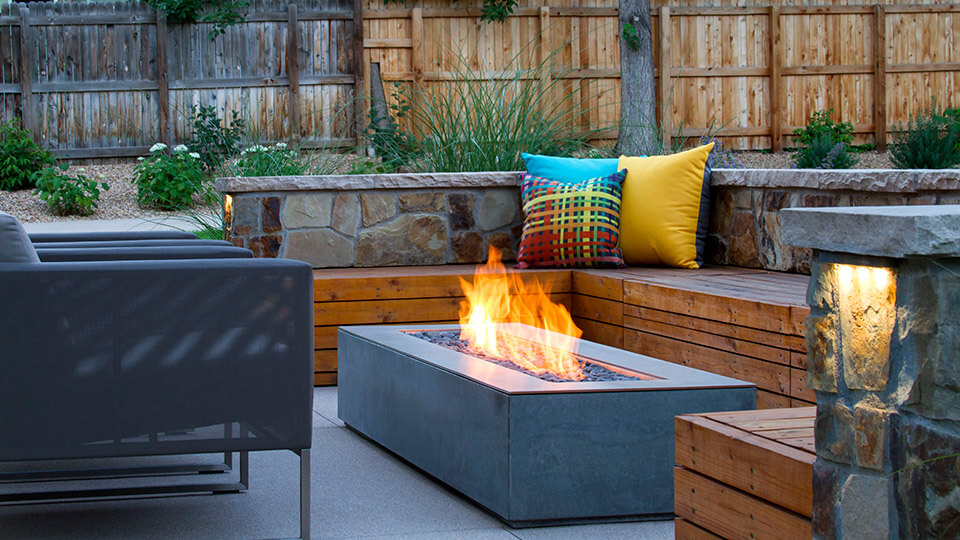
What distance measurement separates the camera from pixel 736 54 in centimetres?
1257

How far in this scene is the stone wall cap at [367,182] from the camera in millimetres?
4930

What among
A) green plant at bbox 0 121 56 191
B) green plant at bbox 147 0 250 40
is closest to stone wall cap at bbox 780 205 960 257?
green plant at bbox 0 121 56 191

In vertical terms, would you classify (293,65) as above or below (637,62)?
above

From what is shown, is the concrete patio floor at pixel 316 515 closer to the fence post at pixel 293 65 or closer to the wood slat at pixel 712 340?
the wood slat at pixel 712 340

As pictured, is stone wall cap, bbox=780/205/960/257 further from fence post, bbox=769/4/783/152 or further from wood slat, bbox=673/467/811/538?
fence post, bbox=769/4/783/152

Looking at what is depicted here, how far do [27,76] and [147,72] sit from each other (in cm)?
127

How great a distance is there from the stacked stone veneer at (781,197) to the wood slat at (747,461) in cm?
183

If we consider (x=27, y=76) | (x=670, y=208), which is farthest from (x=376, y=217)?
(x=27, y=76)

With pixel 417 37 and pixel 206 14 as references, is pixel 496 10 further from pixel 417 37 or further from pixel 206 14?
pixel 206 14

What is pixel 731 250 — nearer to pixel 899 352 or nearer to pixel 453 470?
pixel 453 470

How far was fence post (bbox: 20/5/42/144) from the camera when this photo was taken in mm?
11320

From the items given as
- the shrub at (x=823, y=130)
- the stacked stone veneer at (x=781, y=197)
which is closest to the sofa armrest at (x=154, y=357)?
the stacked stone veneer at (x=781, y=197)

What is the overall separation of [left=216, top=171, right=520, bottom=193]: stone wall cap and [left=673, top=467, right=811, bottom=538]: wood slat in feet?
10.6

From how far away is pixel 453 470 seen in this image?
2770 millimetres
